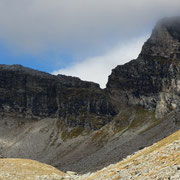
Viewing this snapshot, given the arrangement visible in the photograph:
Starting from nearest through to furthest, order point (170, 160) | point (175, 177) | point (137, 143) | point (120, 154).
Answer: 1. point (175, 177)
2. point (170, 160)
3. point (120, 154)
4. point (137, 143)

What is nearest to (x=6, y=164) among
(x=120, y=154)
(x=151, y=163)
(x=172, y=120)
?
(x=151, y=163)

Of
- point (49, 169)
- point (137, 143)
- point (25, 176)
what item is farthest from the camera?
point (137, 143)

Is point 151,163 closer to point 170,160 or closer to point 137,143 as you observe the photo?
point 170,160

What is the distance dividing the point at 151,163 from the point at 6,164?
125ft

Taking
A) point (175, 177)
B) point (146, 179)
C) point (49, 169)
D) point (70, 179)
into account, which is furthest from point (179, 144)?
point (49, 169)

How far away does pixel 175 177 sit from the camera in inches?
974

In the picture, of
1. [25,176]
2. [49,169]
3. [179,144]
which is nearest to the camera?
[179,144]

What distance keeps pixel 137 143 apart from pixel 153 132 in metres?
13.5

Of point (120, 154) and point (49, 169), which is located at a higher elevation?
point (49, 169)

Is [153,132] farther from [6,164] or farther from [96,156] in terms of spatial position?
[6,164]

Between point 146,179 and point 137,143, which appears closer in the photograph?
point 146,179

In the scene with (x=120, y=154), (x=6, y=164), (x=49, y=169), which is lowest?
(x=120, y=154)

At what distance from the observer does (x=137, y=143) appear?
6791 inches

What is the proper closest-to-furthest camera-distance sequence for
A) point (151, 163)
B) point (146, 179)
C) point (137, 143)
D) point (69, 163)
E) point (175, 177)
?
point (175, 177), point (146, 179), point (151, 163), point (137, 143), point (69, 163)
